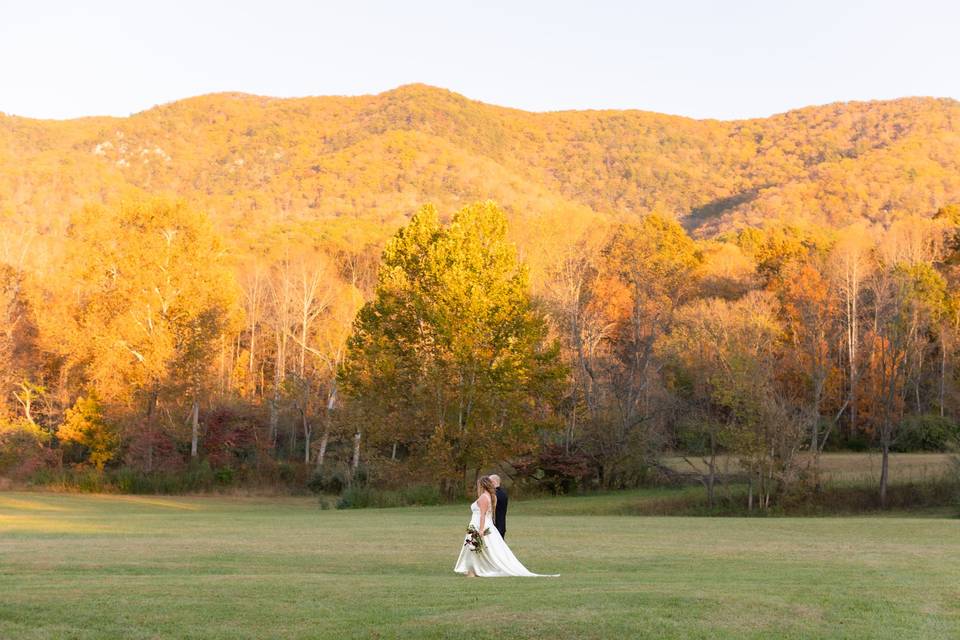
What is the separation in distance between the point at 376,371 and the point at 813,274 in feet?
127

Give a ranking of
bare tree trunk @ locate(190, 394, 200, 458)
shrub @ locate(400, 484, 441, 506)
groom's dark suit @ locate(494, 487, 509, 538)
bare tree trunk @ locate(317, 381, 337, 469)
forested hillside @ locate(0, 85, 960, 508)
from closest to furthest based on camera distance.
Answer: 1. groom's dark suit @ locate(494, 487, 509, 538)
2. shrub @ locate(400, 484, 441, 506)
3. forested hillside @ locate(0, 85, 960, 508)
4. bare tree trunk @ locate(317, 381, 337, 469)
5. bare tree trunk @ locate(190, 394, 200, 458)

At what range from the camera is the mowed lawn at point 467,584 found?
37.9 ft

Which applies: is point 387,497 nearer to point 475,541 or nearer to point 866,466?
point 866,466

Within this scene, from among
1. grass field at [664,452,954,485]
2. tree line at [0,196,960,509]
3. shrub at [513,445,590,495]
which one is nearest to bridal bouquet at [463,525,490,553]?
tree line at [0,196,960,509]

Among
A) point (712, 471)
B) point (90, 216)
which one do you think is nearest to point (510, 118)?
point (90, 216)

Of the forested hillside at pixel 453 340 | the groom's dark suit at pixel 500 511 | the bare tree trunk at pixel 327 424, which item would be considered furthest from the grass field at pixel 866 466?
the groom's dark suit at pixel 500 511

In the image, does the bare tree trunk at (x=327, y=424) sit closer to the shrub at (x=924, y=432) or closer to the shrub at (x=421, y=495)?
the shrub at (x=421, y=495)

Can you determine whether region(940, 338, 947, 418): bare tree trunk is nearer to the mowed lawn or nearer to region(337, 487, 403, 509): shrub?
region(337, 487, 403, 509): shrub

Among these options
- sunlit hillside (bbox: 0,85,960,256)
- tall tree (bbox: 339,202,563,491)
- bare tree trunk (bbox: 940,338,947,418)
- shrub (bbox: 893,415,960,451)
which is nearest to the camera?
tall tree (bbox: 339,202,563,491)

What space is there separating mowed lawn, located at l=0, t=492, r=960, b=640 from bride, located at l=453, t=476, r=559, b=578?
431 mm

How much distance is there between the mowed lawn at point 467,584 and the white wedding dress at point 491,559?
47cm

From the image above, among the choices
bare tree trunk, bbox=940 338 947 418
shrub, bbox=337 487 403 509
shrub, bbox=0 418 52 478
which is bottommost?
shrub, bbox=337 487 403 509

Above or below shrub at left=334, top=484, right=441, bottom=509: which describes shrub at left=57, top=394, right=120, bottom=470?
above

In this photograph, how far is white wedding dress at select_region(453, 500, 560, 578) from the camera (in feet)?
54.1
